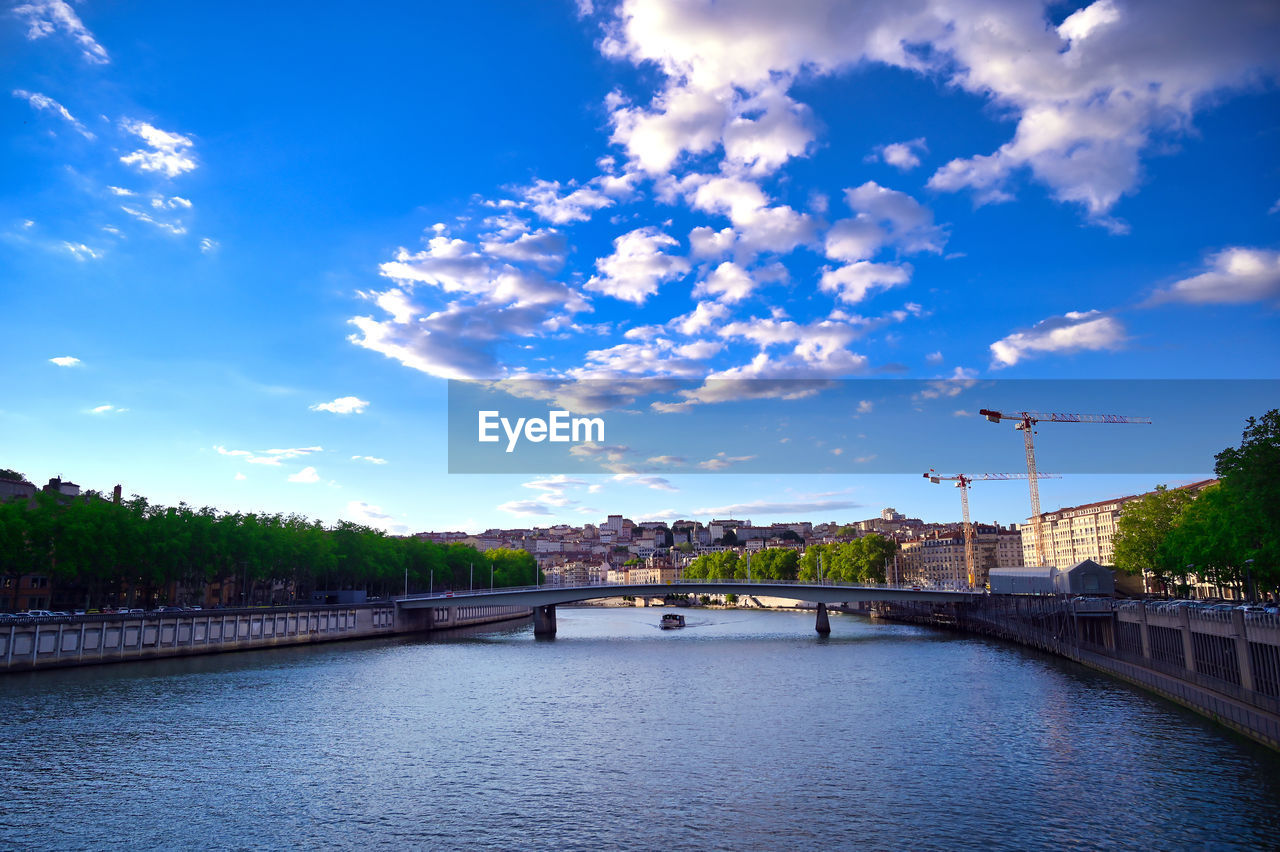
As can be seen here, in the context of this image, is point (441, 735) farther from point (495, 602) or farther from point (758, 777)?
point (495, 602)

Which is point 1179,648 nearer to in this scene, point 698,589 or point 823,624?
point 823,624

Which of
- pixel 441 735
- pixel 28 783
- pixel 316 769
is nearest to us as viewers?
pixel 28 783

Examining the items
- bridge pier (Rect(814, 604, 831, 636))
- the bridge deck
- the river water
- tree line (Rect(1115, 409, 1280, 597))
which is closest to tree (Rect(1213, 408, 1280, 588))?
tree line (Rect(1115, 409, 1280, 597))

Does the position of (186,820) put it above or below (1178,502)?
below

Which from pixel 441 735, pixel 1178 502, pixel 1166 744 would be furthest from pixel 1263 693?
pixel 1178 502

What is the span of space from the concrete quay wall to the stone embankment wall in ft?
216

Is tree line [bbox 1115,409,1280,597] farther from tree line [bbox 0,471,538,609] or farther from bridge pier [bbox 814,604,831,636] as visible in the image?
tree line [bbox 0,471,538,609]

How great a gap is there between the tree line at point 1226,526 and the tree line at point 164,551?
79123 mm

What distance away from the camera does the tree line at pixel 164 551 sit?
69312 millimetres

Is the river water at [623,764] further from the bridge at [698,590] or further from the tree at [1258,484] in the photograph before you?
the bridge at [698,590]

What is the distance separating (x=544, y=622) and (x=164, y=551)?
1664 inches

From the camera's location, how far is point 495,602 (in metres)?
99.3

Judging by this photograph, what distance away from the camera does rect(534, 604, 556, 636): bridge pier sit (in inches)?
4021

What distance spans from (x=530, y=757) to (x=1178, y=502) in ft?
262
